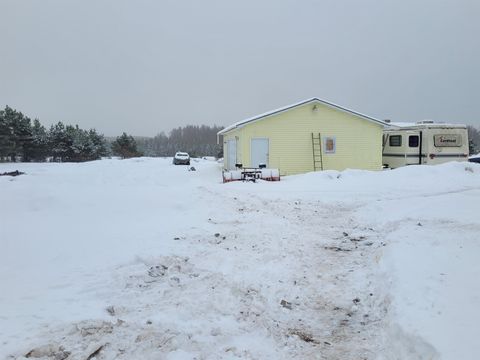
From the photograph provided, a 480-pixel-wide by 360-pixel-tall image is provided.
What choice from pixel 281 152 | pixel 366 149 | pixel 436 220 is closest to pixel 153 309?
pixel 436 220

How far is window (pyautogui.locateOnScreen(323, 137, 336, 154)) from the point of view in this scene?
2153 centimetres

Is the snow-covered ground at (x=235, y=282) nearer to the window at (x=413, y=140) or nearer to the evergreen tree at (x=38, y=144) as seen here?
the window at (x=413, y=140)

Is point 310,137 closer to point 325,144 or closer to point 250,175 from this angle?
point 325,144

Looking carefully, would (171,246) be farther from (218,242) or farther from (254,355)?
(254,355)

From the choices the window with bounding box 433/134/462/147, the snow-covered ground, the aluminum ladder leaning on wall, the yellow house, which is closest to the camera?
the snow-covered ground

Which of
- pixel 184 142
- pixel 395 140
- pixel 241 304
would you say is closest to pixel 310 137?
pixel 395 140

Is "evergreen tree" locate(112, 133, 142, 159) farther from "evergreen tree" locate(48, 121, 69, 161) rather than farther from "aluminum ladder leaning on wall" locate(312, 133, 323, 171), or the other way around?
"aluminum ladder leaning on wall" locate(312, 133, 323, 171)

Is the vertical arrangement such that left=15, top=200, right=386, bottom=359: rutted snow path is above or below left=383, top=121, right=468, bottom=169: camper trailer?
below

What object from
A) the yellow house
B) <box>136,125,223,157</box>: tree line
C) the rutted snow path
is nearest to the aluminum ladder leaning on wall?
the yellow house

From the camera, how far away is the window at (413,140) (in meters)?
21.0

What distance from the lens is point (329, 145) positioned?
21609 millimetres

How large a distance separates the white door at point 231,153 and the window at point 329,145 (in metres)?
5.70

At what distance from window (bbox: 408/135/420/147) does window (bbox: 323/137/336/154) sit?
4.42m

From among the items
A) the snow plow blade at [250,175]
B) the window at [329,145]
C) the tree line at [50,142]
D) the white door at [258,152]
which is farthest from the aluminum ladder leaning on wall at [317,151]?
the tree line at [50,142]
